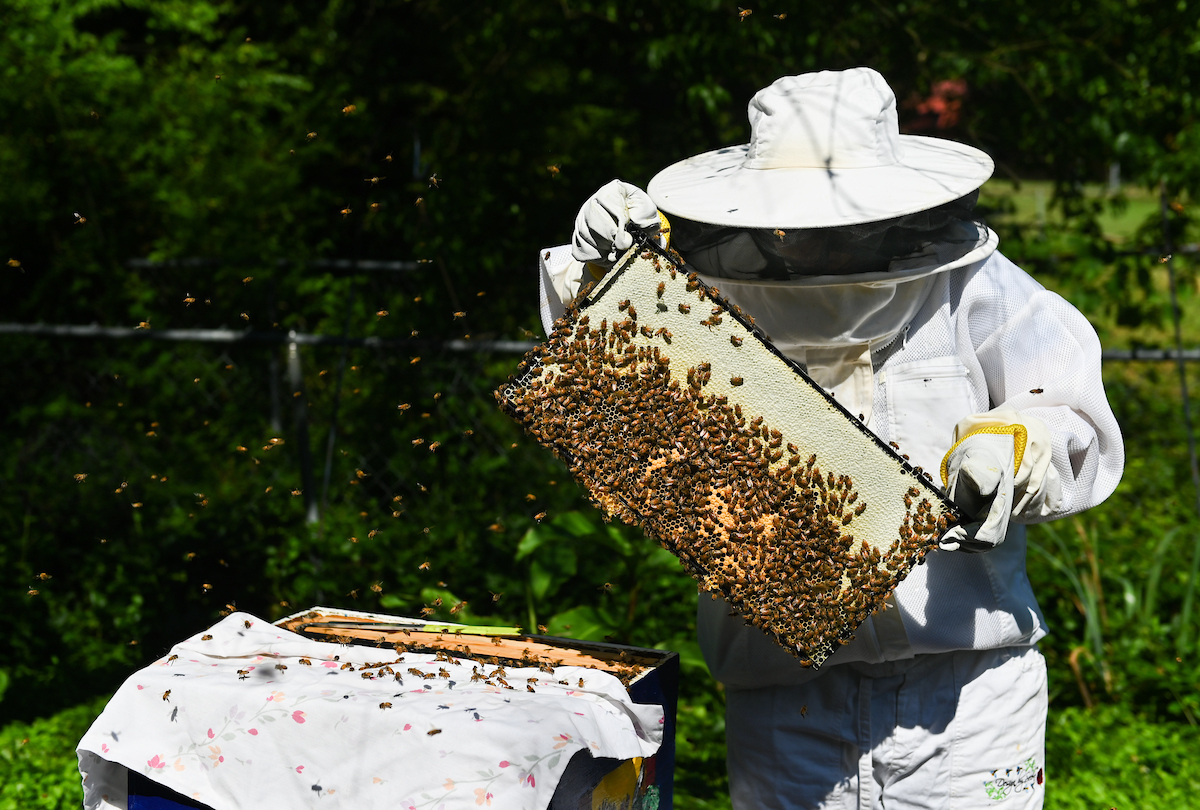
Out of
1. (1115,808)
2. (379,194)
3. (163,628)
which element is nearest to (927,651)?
(1115,808)

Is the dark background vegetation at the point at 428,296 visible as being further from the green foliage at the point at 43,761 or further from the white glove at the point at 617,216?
the white glove at the point at 617,216

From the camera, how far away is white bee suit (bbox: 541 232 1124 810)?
2.00 m

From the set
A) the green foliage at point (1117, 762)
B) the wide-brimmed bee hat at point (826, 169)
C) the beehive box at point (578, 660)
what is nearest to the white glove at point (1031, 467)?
the wide-brimmed bee hat at point (826, 169)

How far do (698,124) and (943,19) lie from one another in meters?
1.40

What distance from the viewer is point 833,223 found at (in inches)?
72.7

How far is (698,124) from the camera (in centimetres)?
571

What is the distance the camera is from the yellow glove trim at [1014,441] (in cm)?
183

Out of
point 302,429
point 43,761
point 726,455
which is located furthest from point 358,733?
point 302,429

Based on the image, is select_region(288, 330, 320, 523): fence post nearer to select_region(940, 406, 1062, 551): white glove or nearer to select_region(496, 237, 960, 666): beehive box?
select_region(496, 237, 960, 666): beehive box

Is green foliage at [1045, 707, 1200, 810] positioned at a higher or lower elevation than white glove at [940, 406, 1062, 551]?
lower

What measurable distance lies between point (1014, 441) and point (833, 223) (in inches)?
20.3

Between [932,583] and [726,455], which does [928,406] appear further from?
[726,455]

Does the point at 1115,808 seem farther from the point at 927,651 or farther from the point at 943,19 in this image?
the point at 943,19

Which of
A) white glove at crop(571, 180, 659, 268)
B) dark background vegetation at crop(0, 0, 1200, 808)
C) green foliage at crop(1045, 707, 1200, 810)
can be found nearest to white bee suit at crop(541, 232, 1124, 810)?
white glove at crop(571, 180, 659, 268)
